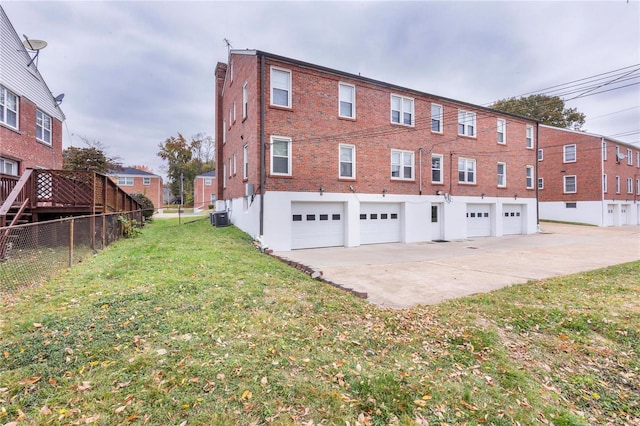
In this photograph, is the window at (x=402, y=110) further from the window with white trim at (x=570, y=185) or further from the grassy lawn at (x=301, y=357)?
the window with white trim at (x=570, y=185)

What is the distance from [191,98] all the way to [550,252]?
25.4 meters

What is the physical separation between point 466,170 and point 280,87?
11295mm

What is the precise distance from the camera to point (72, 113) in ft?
72.6

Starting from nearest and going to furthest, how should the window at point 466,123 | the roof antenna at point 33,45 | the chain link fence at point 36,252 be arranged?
the chain link fence at point 36,252 < the roof antenna at point 33,45 < the window at point 466,123

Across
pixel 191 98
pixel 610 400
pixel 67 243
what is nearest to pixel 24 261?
pixel 67 243

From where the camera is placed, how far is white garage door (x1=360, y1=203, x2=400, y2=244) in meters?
14.1

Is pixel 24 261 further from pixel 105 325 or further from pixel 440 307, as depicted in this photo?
pixel 440 307

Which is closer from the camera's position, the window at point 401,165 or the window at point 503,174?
the window at point 401,165

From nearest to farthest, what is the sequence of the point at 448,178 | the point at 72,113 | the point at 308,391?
the point at 308,391 < the point at 448,178 < the point at 72,113

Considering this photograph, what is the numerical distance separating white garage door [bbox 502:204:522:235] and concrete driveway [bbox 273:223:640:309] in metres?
6.21

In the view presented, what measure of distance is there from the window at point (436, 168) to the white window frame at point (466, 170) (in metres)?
1.49

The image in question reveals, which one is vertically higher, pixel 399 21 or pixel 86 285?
pixel 399 21

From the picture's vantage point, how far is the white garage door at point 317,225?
12.6 m

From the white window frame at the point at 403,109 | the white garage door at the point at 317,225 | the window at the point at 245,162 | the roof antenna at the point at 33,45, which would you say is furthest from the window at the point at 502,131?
the roof antenna at the point at 33,45
